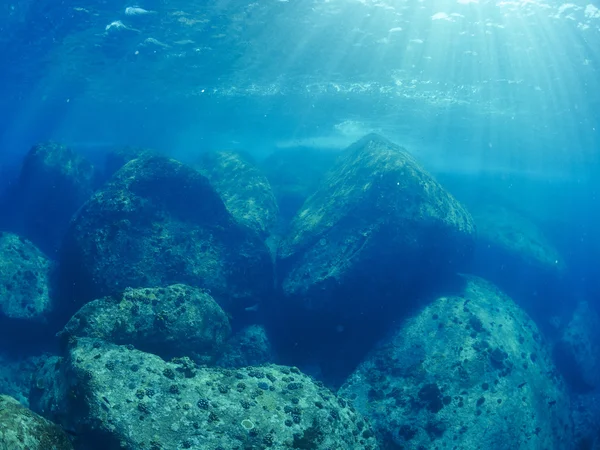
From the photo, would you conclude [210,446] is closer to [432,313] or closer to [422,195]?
[432,313]

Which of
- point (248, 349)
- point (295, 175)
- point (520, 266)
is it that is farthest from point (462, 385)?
point (295, 175)

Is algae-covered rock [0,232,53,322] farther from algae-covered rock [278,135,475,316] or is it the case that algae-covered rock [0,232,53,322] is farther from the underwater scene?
algae-covered rock [278,135,475,316]

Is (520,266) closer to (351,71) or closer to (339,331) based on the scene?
(339,331)

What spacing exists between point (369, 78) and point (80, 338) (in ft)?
73.7

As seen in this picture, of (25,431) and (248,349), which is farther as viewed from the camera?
(248,349)

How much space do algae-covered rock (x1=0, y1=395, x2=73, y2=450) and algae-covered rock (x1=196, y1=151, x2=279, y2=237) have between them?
9.29 meters

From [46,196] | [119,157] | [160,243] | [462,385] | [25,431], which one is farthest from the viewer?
[119,157]

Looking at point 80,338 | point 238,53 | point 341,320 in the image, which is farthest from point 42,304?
point 238,53

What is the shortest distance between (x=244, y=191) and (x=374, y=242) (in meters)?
7.97

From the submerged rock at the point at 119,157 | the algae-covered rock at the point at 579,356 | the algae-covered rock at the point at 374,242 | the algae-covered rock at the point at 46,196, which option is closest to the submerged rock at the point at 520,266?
the algae-covered rock at the point at 579,356

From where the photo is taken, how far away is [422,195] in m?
11.8

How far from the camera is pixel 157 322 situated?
7.83 meters

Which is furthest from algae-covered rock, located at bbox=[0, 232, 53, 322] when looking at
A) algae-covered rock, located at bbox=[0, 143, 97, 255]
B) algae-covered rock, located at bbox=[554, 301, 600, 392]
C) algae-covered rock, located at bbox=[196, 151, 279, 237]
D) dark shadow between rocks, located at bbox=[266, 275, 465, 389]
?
algae-covered rock, located at bbox=[554, 301, 600, 392]

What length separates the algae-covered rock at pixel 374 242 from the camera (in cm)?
1092
